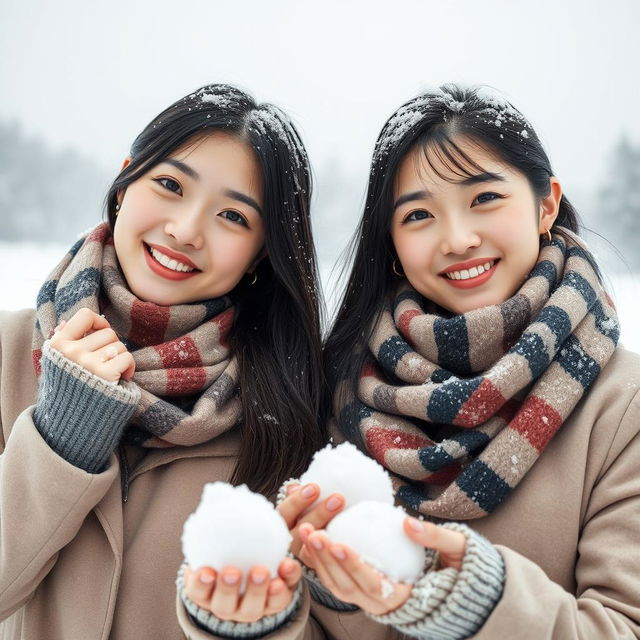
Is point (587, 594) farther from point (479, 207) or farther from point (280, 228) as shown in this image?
point (280, 228)

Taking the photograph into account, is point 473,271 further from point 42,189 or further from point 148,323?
point 42,189

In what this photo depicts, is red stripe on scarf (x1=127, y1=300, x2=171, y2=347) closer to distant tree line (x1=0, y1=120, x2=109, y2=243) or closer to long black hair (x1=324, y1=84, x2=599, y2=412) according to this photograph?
long black hair (x1=324, y1=84, x2=599, y2=412)

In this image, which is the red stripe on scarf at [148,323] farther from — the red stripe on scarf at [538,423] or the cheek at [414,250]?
the red stripe on scarf at [538,423]

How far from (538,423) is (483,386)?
138 mm

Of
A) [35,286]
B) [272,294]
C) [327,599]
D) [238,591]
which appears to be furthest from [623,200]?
[238,591]

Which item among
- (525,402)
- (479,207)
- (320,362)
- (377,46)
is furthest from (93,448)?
(377,46)

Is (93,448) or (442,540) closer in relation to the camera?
(442,540)

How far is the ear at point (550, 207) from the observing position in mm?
1852

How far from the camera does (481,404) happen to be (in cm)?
153

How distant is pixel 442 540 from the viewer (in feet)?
3.76

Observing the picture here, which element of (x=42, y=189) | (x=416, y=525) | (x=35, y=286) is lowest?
(x=42, y=189)

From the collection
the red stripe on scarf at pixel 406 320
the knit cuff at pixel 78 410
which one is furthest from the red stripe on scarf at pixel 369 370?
the knit cuff at pixel 78 410

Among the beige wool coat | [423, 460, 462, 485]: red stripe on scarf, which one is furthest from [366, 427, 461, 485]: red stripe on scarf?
the beige wool coat

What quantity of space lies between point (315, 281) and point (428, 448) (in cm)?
73
